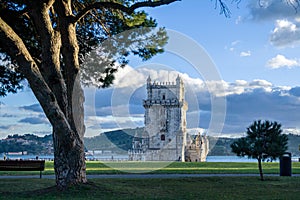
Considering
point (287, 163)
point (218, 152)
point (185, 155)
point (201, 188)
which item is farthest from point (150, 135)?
point (201, 188)

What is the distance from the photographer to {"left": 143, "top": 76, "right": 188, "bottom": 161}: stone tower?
92.6 metres

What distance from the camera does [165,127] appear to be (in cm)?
9325

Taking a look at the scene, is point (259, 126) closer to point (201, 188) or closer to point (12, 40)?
point (201, 188)

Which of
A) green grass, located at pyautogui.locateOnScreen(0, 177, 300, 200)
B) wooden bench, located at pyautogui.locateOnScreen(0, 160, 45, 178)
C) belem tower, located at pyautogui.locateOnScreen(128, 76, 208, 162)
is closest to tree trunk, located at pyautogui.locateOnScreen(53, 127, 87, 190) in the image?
green grass, located at pyautogui.locateOnScreen(0, 177, 300, 200)

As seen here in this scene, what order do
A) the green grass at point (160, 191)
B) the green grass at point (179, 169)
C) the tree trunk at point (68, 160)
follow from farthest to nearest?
the green grass at point (179, 169), the tree trunk at point (68, 160), the green grass at point (160, 191)

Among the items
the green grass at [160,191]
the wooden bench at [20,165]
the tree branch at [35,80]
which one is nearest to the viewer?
→ the green grass at [160,191]

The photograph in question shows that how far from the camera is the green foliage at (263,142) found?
19703 mm

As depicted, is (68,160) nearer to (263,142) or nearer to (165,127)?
(263,142)

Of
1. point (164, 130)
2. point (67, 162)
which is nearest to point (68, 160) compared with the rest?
point (67, 162)

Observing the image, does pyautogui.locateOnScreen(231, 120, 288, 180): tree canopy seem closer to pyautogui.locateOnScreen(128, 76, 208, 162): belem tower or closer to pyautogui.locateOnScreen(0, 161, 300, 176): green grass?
pyautogui.locateOnScreen(0, 161, 300, 176): green grass

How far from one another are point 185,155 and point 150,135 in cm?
854

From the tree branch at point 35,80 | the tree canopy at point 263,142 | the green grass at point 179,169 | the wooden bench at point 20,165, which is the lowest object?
the green grass at point 179,169

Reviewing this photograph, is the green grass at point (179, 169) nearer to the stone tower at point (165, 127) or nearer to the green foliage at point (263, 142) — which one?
the green foliage at point (263, 142)

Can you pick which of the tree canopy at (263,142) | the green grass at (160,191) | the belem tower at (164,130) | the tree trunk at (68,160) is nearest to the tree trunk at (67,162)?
the tree trunk at (68,160)
